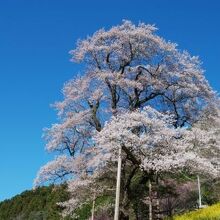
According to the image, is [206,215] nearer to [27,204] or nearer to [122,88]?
[122,88]

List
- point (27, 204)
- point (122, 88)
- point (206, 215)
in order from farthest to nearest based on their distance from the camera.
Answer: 1. point (27, 204)
2. point (122, 88)
3. point (206, 215)

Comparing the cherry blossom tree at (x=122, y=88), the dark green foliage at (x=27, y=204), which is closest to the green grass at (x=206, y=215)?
the cherry blossom tree at (x=122, y=88)

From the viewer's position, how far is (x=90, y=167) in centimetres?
3903

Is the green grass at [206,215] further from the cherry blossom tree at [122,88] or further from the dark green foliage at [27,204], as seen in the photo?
the dark green foliage at [27,204]

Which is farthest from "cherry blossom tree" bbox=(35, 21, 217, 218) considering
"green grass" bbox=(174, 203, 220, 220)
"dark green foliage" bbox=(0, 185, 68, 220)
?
"dark green foliage" bbox=(0, 185, 68, 220)

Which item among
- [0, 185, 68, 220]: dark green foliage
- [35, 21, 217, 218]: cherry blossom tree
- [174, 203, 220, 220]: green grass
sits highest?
[0, 185, 68, 220]: dark green foliage

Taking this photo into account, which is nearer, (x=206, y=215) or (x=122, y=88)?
(x=206, y=215)

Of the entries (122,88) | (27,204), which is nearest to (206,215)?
(122,88)

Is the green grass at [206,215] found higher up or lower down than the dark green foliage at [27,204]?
lower down

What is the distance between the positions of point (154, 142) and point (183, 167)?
279 centimetres

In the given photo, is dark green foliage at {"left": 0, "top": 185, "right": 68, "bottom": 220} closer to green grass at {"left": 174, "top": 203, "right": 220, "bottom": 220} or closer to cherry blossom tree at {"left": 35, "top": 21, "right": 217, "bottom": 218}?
cherry blossom tree at {"left": 35, "top": 21, "right": 217, "bottom": 218}

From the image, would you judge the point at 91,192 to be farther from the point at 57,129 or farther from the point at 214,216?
the point at 214,216

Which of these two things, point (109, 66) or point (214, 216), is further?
point (109, 66)

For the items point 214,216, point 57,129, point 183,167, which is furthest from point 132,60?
point 214,216
